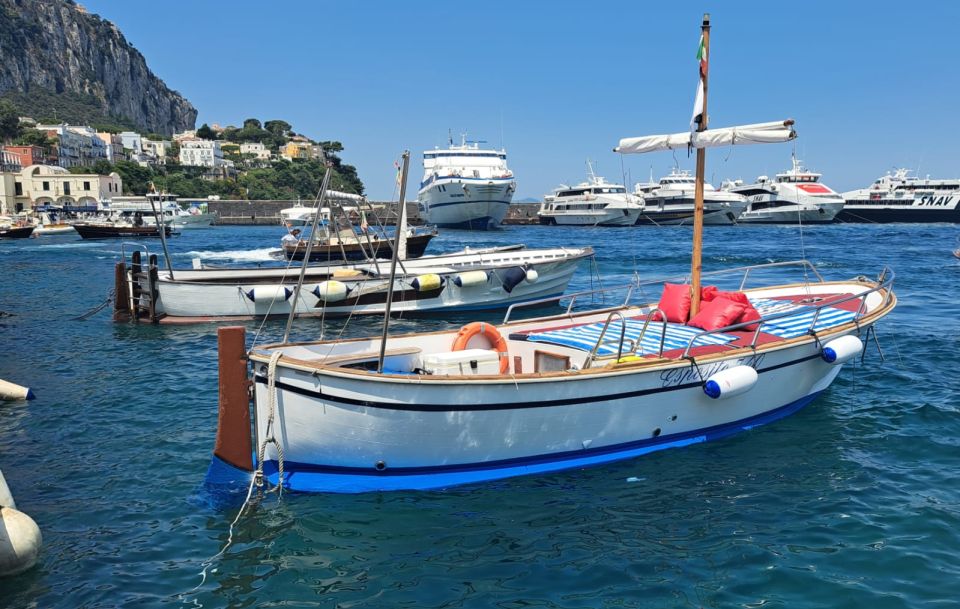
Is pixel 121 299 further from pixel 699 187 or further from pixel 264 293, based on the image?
pixel 699 187

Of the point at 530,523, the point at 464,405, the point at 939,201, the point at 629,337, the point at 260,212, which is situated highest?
the point at 260,212

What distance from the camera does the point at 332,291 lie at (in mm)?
20859

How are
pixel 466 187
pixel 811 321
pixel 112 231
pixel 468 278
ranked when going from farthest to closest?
pixel 466 187 < pixel 112 231 < pixel 468 278 < pixel 811 321

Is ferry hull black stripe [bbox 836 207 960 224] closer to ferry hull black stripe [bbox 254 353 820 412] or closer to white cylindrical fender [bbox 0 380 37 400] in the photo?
ferry hull black stripe [bbox 254 353 820 412]

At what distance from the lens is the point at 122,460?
9.86 meters

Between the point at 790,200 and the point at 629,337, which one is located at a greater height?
the point at 790,200

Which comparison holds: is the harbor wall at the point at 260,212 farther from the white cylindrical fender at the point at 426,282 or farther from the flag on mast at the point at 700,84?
the flag on mast at the point at 700,84

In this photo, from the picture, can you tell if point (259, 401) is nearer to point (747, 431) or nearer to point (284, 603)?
point (284, 603)

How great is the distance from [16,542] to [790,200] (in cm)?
8867

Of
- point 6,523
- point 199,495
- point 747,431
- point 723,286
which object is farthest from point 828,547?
point 723,286

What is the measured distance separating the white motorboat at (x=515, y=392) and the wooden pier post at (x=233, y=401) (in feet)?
0.05

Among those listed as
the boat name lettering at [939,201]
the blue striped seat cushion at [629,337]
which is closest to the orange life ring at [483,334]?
the blue striped seat cushion at [629,337]

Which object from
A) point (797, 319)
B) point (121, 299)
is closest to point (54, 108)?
point (121, 299)

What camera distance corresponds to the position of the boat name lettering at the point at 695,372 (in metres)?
9.13
